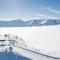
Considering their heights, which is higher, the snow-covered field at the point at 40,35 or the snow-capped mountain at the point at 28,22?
the snow-capped mountain at the point at 28,22

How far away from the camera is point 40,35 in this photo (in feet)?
4.99

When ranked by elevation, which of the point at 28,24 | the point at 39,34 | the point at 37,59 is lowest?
the point at 37,59

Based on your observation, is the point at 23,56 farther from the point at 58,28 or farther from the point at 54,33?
the point at 58,28

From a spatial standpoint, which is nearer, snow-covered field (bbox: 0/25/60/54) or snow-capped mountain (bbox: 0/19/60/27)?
snow-covered field (bbox: 0/25/60/54)

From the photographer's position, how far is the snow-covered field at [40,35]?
127 cm

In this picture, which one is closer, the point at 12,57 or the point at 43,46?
the point at 12,57

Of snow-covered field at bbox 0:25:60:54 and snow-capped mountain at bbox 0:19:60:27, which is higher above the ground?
snow-capped mountain at bbox 0:19:60:27

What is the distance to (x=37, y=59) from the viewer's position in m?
0.91

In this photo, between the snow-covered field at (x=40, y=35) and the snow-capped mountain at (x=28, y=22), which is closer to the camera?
the snow-covered field at (x=40, y=35)

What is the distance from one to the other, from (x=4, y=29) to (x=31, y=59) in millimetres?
800

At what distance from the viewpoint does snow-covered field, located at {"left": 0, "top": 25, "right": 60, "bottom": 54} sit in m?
1.27

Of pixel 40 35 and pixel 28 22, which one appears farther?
pixel 28 22

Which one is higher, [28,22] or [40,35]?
[28,22]

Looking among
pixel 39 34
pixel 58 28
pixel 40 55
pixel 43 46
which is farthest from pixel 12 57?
pixel 58 28
